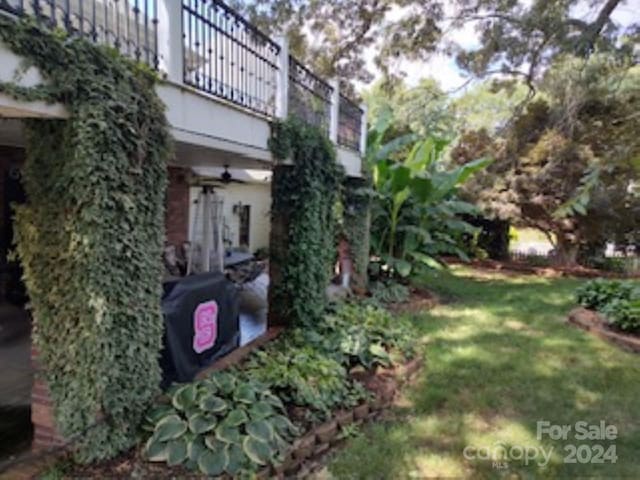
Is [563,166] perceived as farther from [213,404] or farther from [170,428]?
[170,428]

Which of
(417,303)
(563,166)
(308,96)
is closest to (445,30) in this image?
(308,96)

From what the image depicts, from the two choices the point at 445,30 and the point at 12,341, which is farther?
the point at 445,30

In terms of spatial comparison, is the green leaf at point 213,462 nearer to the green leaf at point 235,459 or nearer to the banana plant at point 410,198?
the green leaf at point 235,459

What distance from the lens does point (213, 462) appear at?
11.0 ft

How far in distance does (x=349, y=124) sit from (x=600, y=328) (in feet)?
19.0

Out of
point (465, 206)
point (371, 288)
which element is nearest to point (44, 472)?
point (371, 288)

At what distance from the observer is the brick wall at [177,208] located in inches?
412

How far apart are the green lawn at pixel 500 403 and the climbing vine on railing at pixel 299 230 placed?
78.9 inches

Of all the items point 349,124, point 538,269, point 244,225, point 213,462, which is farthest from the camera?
point 244,225

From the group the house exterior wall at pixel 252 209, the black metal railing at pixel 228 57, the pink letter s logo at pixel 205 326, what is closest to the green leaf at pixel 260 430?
the pink letter s logo at pixel 205 326

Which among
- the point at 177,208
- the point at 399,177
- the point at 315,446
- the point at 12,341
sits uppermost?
the point at 399,177

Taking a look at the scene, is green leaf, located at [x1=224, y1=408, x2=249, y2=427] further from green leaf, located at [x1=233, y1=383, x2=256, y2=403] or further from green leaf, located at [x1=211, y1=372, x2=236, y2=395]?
green leaf, located at [x1=211, y1=372, x2=236, y2=395]

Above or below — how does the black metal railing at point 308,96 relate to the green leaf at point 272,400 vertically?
above

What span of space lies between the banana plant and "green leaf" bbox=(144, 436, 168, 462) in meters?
6.76
